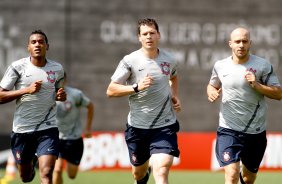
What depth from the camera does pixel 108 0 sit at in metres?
21.2

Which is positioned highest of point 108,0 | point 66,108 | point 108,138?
point 108,0

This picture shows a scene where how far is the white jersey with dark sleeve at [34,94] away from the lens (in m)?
12.6

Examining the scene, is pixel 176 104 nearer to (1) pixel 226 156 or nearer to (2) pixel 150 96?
(2) pixel 150 96

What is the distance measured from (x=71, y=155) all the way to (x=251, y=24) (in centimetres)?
658

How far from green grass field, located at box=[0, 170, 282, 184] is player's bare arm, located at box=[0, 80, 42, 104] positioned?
464 centimetres

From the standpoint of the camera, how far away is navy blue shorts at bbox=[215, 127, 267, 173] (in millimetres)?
12148

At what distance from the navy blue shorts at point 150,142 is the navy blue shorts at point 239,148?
0.58 metres

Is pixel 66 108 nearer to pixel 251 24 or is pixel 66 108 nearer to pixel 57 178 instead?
pixel 57 178

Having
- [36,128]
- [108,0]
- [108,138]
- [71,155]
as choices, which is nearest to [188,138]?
[108,138]

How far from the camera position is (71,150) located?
16281 millimetres

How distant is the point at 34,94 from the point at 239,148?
2.78 m

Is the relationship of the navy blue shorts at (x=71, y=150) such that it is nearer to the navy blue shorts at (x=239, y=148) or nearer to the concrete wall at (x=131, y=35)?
the navy blue shorts at (x=239, y=148)

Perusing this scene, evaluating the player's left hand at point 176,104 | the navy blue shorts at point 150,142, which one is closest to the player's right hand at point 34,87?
the navy blue shorts at point 150,142

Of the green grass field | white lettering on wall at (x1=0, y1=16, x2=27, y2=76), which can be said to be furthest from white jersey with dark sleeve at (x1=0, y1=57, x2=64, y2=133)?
white lettering on wall at (x1=0, y1=16, x2=27, y2=76)
